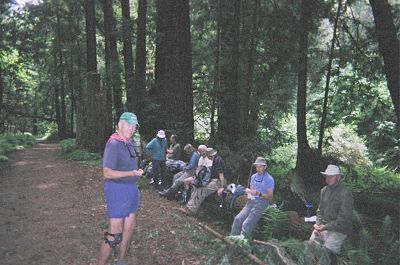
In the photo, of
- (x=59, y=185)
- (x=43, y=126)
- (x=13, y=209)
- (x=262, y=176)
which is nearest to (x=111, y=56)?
(x=59, y=185)

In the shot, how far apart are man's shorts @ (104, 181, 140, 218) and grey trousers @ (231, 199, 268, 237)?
3.20 metres

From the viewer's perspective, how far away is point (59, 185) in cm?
1124

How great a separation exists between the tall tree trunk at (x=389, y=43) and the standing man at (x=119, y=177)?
6.31m

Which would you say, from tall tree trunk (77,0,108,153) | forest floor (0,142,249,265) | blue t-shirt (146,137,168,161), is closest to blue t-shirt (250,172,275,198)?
forest floor (0,142,249,265)

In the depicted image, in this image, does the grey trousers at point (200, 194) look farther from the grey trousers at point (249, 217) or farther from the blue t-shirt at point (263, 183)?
the blue t-shirt at point (263, 183)

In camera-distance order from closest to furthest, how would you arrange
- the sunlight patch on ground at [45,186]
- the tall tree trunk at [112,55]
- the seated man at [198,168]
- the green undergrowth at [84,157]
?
the seated man at [198,168]
the sunlight patch on ground at [45,186]
the green undergrowth at [84,157]
the tall tree trunk at [112,55]

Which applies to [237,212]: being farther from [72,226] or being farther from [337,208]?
[72,226]

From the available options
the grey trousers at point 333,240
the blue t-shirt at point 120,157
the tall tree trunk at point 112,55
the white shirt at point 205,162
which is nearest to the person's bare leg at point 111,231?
the blue t-shirt at point 120,157

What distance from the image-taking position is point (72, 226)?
7.84m

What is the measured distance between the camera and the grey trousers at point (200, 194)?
975 cm

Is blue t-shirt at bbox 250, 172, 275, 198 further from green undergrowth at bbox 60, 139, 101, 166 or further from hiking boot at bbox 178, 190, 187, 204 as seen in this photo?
green undergrowth at bbox 60, 139, 101, 166

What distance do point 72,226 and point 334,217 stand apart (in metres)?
4.56

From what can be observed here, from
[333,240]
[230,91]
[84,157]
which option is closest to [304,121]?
[230,91]

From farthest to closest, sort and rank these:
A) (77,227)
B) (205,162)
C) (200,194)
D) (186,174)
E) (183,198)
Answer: (186,174)
(183,198)
(205,162)
(200,194)
(77,227)
